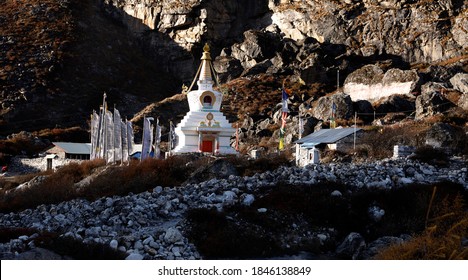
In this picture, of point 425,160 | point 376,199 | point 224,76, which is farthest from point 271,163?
point 224,76

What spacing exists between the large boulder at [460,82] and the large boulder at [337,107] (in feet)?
36.7

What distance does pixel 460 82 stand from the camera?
207 feet

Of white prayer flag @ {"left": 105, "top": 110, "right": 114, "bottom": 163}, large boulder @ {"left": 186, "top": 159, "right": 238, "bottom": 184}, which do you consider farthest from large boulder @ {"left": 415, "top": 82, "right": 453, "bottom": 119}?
large boulder @ {"left": 186, "top": 159, "right": 238, "bottom": 184}

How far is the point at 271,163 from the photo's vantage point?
3064 cm

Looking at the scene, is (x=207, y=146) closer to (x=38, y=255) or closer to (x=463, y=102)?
(x=463, y=102)

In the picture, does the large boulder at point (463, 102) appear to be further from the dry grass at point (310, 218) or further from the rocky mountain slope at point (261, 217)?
the dry grass at point (310, 218)

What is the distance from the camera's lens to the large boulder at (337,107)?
60.0 meters

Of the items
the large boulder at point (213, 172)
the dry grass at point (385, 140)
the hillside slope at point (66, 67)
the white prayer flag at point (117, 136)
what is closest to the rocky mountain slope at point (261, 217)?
A: the large boulder at point (213, 172)

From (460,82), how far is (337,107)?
13.2 meters

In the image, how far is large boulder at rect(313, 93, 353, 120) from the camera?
60.0 meters

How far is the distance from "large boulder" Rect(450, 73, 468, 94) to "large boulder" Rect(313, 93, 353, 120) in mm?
11176

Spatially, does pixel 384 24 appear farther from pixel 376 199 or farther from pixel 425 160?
pixel 376 199

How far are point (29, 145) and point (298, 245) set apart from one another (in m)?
48.4

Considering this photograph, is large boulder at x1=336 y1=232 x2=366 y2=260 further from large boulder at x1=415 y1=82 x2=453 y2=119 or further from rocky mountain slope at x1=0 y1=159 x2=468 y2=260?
large boulder at x1=415 y1=82 x2=453 y2=119
